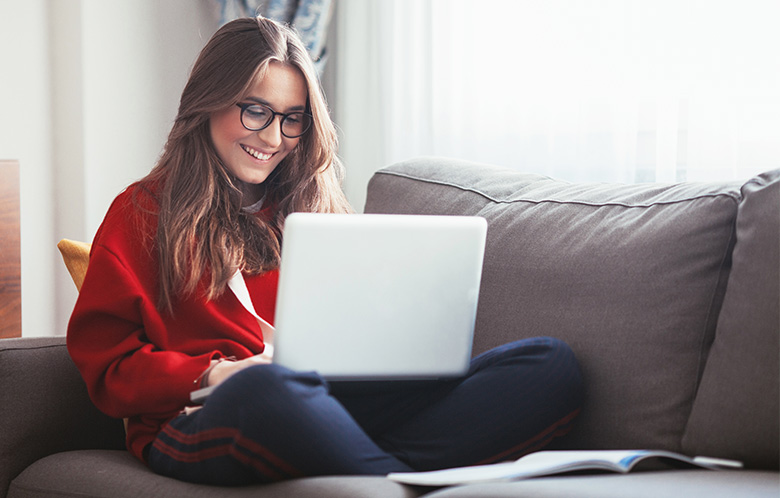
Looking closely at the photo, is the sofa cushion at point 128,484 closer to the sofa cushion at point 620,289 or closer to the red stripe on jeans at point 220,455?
the red stripe on jeans at point 220,455

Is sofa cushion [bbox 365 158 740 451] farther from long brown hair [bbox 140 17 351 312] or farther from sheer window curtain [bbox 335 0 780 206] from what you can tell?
sheer window curtain [bbox 335 0 780 206]

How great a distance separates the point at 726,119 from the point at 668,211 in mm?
746

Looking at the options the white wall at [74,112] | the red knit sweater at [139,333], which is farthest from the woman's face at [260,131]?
the white wall at [74,112]

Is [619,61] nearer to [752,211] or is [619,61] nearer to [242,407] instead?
[752,211]

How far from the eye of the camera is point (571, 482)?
97 centimetres

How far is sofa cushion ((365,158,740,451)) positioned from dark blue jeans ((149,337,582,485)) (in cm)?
7

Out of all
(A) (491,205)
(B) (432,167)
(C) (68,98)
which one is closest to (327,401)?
(A) (491,205)

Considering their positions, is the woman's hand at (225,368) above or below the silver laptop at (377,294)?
below

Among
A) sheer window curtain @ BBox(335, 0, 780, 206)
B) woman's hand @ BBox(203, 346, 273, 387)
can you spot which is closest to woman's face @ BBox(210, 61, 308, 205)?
woman's hand @ BBox(203, 346, 273, 387)

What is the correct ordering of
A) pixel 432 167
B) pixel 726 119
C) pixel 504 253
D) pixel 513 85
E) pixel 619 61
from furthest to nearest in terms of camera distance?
pixel 513 85, pixel 619 61, pixel 726 119, pixel 432 167, pixel 504 253

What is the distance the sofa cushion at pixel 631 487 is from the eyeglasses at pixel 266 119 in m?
0.78

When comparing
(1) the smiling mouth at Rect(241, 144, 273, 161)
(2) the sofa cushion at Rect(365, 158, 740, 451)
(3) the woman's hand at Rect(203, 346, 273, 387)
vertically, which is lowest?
(3) the woman's hand at Rect(203, 346, 273, 387)

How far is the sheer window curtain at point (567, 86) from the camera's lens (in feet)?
6.39

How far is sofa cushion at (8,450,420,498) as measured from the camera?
3.38 feet
